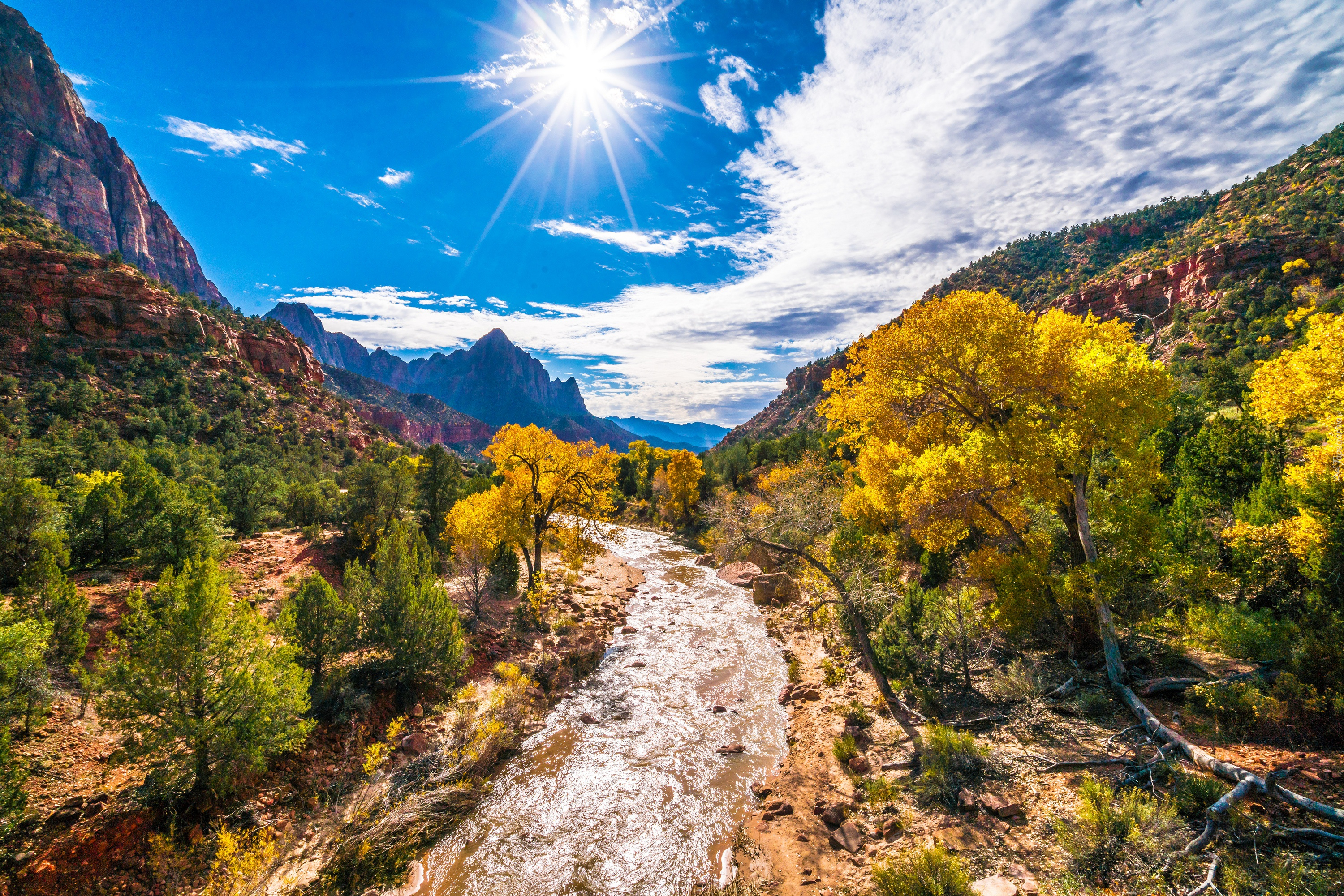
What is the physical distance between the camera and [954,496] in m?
10.7

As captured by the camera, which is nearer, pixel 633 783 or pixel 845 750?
pixel 845 750

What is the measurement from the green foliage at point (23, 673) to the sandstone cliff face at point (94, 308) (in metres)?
48.2

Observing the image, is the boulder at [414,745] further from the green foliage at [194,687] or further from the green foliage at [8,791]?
the green foliage at [8,791]

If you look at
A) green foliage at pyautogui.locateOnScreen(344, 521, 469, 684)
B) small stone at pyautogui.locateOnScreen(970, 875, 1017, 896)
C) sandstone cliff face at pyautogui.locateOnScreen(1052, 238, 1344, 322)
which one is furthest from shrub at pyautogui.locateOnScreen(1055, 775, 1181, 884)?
sandstone cliff face at pyautogui.locateOnScreen(1052, 238, 1344, 322)

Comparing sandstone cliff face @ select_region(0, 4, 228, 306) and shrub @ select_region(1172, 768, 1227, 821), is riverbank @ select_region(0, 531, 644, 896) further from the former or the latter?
sandstone cliff face @ select_region(0, 4, 228, 306)

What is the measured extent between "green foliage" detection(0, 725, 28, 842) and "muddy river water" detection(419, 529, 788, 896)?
549 centimetres

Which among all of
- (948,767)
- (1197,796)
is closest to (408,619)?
(948,767)

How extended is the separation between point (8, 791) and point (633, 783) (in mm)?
9658

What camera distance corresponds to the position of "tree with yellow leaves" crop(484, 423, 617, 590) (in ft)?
65.1

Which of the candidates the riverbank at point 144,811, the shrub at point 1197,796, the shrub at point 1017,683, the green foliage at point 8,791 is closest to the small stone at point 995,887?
the shrub at point 1197,796

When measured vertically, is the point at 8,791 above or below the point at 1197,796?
above

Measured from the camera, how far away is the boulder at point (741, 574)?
27516 mm

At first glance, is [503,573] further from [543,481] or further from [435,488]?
[435,488]

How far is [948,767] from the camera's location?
8.36 metres
